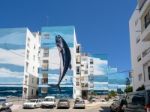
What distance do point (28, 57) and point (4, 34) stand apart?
24.0 feet

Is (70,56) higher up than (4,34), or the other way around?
(4,34)

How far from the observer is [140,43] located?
138 ft

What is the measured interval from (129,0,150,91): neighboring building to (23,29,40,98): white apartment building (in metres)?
26.0

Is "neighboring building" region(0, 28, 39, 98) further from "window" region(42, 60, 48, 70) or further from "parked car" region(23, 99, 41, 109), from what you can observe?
"parked car" region(23, 99, 41, 109)

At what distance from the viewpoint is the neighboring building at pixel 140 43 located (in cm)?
3259

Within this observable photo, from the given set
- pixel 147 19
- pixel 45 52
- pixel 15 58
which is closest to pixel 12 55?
pixel 15 58

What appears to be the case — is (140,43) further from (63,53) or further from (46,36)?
(46,36)

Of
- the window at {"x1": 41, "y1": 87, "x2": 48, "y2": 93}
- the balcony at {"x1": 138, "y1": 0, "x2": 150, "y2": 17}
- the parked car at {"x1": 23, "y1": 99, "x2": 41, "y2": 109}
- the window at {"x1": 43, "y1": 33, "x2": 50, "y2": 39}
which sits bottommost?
the parked car at {"x1": 23, "y1": 99, "x2": 41, "y2": 109}

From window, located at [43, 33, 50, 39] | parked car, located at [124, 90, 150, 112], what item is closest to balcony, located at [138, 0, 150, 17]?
parked car, located at [124, 90, 150, 112]

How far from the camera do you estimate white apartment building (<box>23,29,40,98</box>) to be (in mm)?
65556

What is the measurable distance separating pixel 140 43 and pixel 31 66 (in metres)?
35.2

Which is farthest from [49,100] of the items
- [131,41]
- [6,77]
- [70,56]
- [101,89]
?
[101,89]

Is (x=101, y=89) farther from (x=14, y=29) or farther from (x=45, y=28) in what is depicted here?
(x=14, y=29)

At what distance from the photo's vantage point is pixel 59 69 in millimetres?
68625
